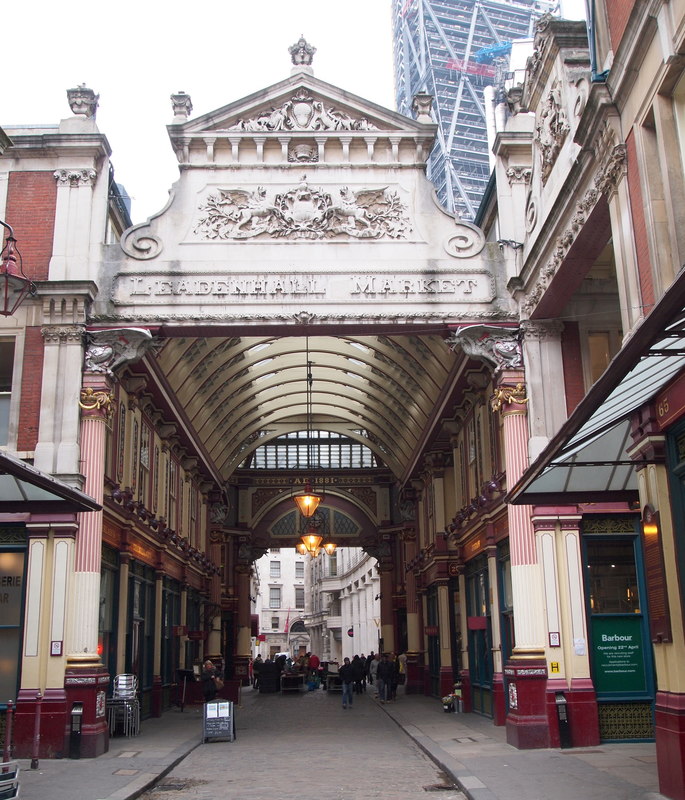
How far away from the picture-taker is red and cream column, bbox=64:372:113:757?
52.0ft

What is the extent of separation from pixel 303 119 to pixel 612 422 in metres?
11.4

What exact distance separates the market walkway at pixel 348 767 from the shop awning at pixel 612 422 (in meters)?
3.72

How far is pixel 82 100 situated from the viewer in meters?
18.6

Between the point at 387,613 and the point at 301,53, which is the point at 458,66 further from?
the point at 301,53

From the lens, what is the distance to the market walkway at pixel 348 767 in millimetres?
11836

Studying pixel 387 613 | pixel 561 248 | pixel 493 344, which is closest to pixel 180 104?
pixel 493 344


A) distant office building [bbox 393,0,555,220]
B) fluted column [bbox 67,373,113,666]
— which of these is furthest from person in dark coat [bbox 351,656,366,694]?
distant office building [bbox 393,0,555,220]

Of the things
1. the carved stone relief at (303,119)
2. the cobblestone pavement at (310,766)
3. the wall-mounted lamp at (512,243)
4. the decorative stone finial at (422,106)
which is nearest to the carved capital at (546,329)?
the wall-mounted lamp at (512,243)

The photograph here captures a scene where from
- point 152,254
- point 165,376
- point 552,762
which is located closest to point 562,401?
point 552,762

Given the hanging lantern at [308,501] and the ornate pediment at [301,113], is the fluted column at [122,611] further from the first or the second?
the ornate pediment at [301,113]

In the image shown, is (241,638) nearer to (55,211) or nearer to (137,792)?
(55,211)

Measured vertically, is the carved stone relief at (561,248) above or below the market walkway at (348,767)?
above

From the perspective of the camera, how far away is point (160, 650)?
25.3 m

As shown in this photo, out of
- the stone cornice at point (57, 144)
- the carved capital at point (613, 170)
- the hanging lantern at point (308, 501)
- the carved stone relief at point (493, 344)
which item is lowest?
the hanging lantern at point (308, 501)
